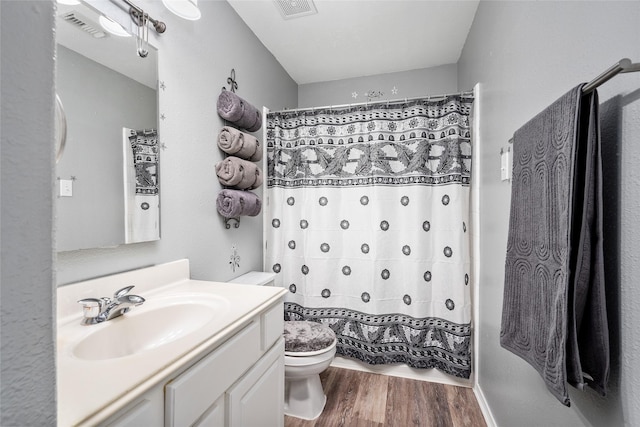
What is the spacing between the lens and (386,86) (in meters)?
2.64

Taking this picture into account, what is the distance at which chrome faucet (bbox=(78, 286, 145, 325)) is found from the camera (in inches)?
35.4

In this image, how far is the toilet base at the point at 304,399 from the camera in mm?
1610

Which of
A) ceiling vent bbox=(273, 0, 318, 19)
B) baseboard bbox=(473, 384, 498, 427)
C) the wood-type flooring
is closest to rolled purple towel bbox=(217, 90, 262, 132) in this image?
ceiling vent bbox=(273, 0, 318, 19)

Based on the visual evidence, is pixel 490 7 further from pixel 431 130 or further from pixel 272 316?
pixel 272 316

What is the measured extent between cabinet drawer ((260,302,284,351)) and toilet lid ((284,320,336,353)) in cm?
39

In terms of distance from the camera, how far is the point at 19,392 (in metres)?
0.29

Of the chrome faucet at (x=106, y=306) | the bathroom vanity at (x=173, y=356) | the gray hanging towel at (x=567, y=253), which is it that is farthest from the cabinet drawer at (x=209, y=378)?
the gray hanging towel at (x=567, y=253)

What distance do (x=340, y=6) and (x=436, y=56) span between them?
1.02m

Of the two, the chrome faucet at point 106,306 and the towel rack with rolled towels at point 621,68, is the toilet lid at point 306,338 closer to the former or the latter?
the chrome faucet at point 106,306

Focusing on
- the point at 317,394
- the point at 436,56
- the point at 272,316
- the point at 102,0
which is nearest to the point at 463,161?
the point at 436,56

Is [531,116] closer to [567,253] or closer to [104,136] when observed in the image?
[567,253]

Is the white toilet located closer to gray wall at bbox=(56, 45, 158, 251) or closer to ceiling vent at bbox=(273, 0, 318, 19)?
gray wall at bbox=(56, 45, 158, 251)

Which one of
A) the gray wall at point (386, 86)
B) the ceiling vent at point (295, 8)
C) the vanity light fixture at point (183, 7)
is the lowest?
the vanity light fixture at point (183, 7)

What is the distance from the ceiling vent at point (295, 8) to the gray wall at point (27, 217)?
1.78 metres
